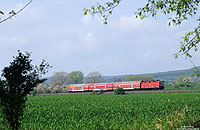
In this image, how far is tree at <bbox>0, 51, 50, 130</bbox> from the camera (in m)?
6.89

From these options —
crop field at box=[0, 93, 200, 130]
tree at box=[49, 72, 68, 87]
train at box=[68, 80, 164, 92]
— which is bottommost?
crop field at box=[0, 93, 200, 130]

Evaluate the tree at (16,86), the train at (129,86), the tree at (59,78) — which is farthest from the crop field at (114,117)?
the tree at (59,78)

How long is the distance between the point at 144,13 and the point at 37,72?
164 inches

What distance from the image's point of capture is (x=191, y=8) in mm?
8914

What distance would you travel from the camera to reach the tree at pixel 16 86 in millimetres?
6887

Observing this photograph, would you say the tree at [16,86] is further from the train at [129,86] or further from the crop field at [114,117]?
the train at [129,86]

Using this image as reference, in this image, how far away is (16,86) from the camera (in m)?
7.12

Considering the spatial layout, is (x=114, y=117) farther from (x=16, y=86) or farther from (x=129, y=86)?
(x=129, y=86)

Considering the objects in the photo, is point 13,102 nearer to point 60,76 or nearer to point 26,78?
point 26,78

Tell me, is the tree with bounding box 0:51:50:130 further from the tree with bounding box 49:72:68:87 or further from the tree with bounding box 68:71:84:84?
the tree with bounding box 68:71:84:84

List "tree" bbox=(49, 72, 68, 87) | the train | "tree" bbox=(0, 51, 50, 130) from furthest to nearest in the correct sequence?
"tree" bbox=(49, 72, 68, 87), the train, "tree" bbox=(0, 51, 50, 130)

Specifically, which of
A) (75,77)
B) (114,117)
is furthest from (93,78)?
(114,117)

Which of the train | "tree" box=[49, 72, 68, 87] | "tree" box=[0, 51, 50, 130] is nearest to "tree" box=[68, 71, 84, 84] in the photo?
"tree" box=[49, 72, 68, 87]

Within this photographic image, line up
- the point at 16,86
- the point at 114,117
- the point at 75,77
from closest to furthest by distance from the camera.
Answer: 1. the point at 16,86
2. the point at 114,117
3. the point at 75,77
